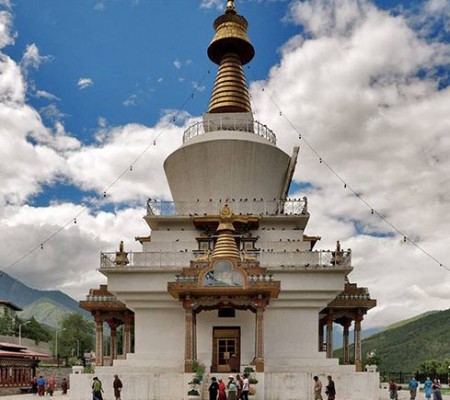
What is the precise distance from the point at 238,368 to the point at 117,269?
729 centimetres

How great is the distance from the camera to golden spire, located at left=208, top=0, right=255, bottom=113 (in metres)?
35.2

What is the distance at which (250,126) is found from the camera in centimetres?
3356

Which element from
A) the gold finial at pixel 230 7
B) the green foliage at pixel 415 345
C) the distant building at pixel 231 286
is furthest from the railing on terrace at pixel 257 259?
the green foliage at pixel 415 345

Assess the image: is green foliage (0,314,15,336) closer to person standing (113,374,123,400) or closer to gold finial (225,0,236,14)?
gold finial (225,0,236,14)

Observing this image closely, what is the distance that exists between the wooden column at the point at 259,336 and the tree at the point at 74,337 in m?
57.2

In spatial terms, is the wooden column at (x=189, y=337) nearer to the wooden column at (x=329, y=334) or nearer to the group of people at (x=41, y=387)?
the wooden column at (x=329, y=334)

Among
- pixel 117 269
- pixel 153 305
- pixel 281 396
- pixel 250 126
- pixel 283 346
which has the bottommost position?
pixel 281 396

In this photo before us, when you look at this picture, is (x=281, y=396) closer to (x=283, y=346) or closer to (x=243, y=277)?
(x=283, y=346)

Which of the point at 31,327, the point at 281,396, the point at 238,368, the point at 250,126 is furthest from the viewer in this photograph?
the point at 31,327

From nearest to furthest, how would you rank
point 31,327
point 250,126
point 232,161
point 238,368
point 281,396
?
point 281,396
point 238,368
point 232,161
point 250,126
point 31,327

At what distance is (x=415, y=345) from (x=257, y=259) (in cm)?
8323

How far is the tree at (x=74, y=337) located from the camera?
77.9 m

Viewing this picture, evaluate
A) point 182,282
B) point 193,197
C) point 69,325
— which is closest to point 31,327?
point 69,325

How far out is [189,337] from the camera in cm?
2428
